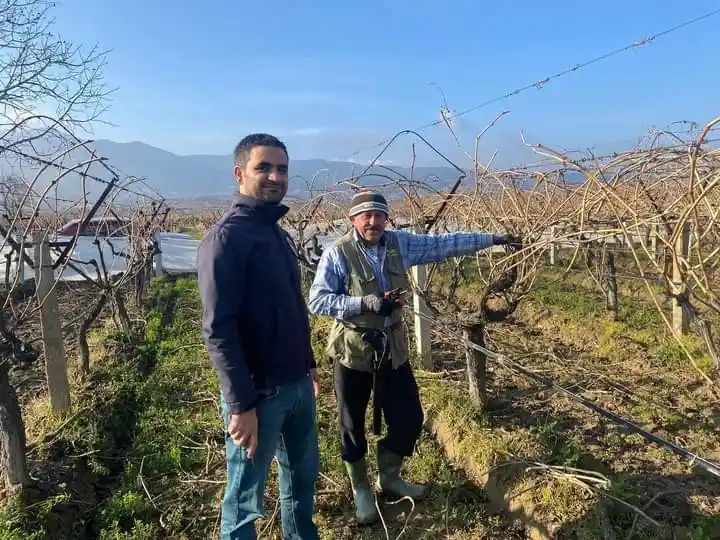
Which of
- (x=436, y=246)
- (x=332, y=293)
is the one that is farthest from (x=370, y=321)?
(x=436, y=246)

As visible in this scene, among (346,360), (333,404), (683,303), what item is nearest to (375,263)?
(346,360)

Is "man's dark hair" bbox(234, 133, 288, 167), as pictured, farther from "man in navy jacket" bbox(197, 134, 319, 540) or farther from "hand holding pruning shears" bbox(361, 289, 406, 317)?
"hand holding pruning shears" bbox(361, 289, 406, 317)

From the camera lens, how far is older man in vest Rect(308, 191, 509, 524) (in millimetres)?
2443

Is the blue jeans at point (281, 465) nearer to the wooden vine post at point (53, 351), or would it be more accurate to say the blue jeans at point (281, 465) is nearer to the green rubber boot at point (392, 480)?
the green rubber boot at point (392, 480)

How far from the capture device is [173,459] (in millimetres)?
3482

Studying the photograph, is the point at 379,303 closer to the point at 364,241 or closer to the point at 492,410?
the point at 364,241

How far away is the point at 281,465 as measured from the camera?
2.18 metres

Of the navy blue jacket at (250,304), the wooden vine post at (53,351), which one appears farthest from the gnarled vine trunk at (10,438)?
the navy blue jacket at (250,304)

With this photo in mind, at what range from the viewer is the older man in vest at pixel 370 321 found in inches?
96.2

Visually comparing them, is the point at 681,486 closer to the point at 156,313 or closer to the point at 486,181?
the point at 486,181

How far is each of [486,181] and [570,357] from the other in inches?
99.6

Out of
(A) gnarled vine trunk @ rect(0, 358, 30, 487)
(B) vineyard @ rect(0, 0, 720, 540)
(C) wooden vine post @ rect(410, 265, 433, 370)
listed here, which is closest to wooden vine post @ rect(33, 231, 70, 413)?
(B) vineyard @ rect(0, 0, 720, 540)

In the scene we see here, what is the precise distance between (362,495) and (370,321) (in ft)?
3.24

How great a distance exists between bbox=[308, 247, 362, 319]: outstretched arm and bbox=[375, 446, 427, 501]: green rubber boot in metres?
0.94
